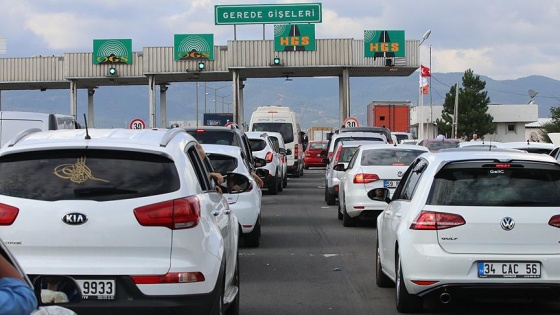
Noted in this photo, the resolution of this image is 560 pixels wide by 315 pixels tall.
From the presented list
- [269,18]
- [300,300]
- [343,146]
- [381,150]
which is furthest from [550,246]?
[269,18]

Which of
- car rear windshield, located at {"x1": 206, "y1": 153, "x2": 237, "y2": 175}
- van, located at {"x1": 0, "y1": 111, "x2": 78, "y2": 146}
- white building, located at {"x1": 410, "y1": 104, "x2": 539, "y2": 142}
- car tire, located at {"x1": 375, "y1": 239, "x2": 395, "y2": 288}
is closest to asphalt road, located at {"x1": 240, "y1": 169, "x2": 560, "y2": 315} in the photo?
car tire, located at {"x1": 375, "y1": 239, "x2": 395, "y2": 288}

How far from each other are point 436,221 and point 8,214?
3.82 metres

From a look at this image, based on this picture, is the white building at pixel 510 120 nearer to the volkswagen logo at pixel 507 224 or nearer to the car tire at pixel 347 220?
the car tire at pixel 347 220

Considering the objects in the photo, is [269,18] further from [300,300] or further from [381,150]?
[300,300]

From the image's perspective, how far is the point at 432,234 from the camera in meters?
8.77

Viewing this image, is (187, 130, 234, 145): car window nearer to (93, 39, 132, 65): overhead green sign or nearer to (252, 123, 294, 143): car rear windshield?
(252, 123, 294, 143): car rear windshield

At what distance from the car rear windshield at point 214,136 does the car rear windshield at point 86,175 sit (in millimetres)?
13780

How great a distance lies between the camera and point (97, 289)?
6.59 metres

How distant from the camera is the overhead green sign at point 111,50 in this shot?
167ft

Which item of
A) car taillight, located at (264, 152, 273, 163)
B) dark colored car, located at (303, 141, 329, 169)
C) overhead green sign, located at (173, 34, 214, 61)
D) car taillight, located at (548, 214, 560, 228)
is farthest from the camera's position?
dark colored car, located at (303, 141, 329, 169)

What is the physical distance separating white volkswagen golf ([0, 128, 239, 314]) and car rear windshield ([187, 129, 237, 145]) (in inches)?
540

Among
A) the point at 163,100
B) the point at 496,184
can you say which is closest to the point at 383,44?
the point at 163,100

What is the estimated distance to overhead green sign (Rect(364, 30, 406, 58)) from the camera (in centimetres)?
4758

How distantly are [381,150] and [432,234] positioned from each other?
953 cm
